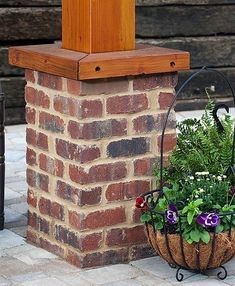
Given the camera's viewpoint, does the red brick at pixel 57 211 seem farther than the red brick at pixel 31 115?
No

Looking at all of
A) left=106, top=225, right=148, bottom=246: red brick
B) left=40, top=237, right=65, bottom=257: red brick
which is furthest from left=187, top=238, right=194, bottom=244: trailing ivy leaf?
left=40, top=237, right=65, bottom=257: red brick

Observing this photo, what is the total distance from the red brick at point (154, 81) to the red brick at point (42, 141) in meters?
0.55

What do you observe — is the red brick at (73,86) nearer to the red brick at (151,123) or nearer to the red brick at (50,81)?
the red brick at (50,81)

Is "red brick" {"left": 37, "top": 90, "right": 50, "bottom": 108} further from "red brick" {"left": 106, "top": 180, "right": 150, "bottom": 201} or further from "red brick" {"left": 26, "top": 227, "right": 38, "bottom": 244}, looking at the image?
"red brick" {"left": 26, "top": 227, "right": 38, "bottom": 244}

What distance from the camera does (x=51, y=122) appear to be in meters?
4.88

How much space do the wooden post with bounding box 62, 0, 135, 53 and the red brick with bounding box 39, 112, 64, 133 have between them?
355mm

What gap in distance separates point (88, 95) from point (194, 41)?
4.35m

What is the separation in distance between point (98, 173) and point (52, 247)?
536 millimetres

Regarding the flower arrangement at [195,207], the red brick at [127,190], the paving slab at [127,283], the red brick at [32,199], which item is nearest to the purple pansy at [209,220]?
the flower arrangement at [195,207]

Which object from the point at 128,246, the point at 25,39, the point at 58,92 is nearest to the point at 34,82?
the point at 58,92

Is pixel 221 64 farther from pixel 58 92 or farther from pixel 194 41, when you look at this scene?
pixel 58 92

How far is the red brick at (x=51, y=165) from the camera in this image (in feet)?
15.9

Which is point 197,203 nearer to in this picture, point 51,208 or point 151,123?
point 151,123

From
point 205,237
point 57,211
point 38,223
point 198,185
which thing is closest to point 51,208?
point 57,211
